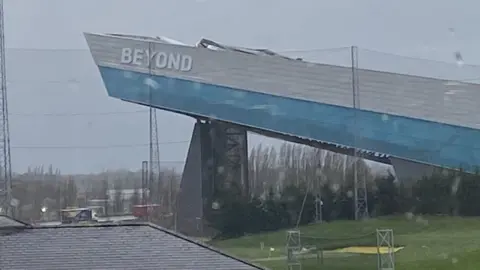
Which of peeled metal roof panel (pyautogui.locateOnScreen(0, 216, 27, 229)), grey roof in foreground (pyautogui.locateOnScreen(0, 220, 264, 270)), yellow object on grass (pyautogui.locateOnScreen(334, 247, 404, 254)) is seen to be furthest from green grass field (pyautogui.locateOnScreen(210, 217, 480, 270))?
peeled metal roof panel (pyautogui.locateOnScreen(0, 216, 27, 229))

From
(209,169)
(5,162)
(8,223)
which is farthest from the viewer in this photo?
(209,169)

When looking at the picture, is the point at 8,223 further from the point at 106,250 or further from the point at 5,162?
the point at 5,162

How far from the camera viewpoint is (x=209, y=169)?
58.8 ft

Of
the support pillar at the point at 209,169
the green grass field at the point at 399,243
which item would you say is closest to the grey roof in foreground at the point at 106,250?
the green grass field at the point at 399,243

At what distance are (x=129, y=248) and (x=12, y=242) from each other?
114cm

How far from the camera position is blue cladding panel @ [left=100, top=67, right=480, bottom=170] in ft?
53.9

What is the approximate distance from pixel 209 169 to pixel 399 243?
4226 millimetres

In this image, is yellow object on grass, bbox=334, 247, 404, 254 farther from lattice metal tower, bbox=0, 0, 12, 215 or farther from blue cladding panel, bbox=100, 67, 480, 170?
lattice metal tower, bbox=0, 0, 12, 215

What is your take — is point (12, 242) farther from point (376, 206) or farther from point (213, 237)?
point (376, 206)

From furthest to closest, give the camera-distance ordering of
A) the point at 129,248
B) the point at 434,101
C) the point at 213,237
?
the point at 213,237 < the point at 434,101 < the point at 129,248

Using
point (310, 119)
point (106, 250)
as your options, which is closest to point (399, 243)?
point (310, 119)

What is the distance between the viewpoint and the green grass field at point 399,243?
1369cm

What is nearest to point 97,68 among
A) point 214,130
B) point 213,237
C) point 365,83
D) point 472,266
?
point 214,130

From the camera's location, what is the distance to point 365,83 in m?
16.3
